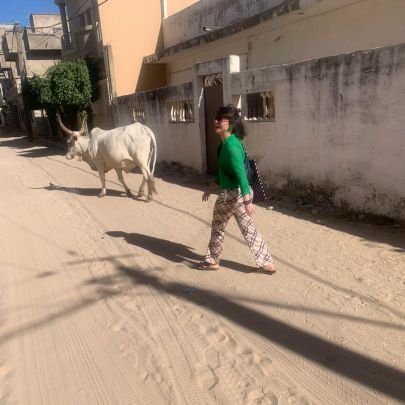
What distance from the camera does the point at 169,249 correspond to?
466 centimetres

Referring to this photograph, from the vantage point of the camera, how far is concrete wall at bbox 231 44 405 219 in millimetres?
4781

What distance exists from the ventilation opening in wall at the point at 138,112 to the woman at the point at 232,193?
8.11 m

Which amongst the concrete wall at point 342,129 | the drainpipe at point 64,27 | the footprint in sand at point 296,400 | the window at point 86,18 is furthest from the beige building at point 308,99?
the drainpipe at point 64,27

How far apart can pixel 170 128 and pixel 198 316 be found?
7306 mm

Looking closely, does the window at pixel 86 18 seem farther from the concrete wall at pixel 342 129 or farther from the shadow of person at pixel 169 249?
the shadow of person at pixel 169 249

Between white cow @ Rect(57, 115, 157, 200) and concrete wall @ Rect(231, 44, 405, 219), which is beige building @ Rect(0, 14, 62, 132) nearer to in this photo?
white cow @ Rect(57, 115, 157, 200)

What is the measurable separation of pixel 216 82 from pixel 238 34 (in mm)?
2822

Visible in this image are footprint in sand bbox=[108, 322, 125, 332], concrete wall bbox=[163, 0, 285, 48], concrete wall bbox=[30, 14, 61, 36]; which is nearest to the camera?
footprint in sand bbox=[108, 322, 125, 332]

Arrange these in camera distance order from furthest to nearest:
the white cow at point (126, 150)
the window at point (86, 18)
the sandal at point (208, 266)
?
the window at point (86, 18)
the white cow at point (126, 150)
the sandal at point (208, 266)

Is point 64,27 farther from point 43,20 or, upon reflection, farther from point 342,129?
point 342,129

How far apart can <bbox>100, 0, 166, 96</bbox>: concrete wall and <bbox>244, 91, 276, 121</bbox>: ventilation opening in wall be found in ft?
26.3

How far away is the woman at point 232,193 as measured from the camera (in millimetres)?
3425

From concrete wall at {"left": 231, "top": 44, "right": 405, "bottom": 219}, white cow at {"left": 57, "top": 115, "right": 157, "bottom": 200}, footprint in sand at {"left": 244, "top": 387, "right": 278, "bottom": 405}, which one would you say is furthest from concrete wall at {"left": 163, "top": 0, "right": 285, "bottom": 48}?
footprint in sand at {"left": 244, "top": 387, "right": 278, "bottom": 405}

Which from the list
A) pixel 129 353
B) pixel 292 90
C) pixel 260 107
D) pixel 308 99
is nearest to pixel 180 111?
pixel 260 107
